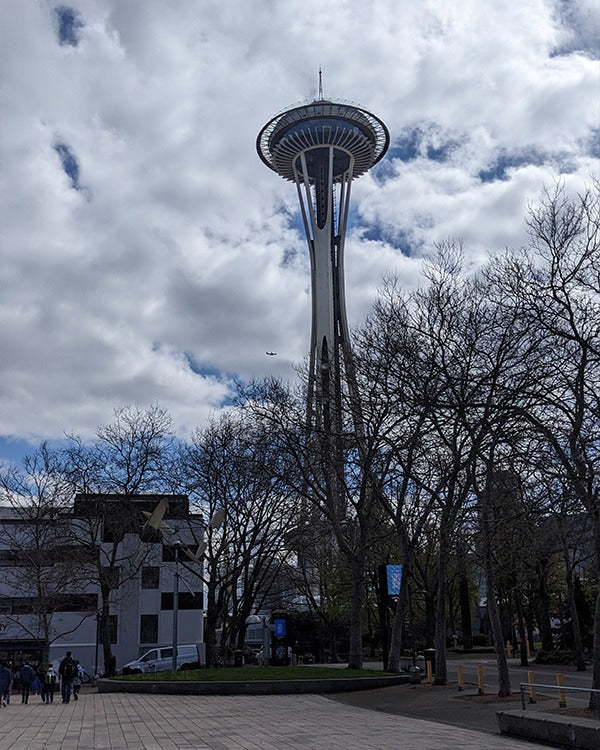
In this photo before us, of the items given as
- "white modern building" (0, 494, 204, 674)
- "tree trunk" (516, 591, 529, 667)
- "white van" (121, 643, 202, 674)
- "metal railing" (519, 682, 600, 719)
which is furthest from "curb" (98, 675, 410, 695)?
"white modern building" (0, 494, 204, 674)

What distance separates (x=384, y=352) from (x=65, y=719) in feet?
38.5

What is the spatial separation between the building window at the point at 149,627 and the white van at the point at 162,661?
10.2 m

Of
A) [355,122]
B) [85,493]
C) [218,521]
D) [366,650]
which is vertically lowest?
[366,650]

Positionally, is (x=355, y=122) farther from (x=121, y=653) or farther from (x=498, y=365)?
(x=498, y=365)

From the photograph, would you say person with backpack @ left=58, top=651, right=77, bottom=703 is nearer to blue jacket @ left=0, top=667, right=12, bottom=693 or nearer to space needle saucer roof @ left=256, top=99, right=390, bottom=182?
blue jacket @ left=0, top=667, right=12, bottom=693

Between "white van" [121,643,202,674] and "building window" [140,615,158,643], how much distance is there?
1019 centimetres

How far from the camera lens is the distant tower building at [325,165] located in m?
76.0

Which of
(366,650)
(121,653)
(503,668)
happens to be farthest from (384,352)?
(366,650)

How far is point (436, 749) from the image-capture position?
40.8 feet

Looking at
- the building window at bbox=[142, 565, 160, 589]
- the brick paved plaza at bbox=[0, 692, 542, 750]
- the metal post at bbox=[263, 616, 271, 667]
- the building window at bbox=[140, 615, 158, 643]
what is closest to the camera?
the brick paved plaza at bbox=[0, 692, 542, 750]

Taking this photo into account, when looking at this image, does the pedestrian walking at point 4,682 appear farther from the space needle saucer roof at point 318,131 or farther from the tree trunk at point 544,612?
the space needle saucer roof at point 318,131

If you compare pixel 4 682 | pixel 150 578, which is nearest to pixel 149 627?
pixel 150 578

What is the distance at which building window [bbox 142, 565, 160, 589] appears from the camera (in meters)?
53.4

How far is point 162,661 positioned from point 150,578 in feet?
44.3
